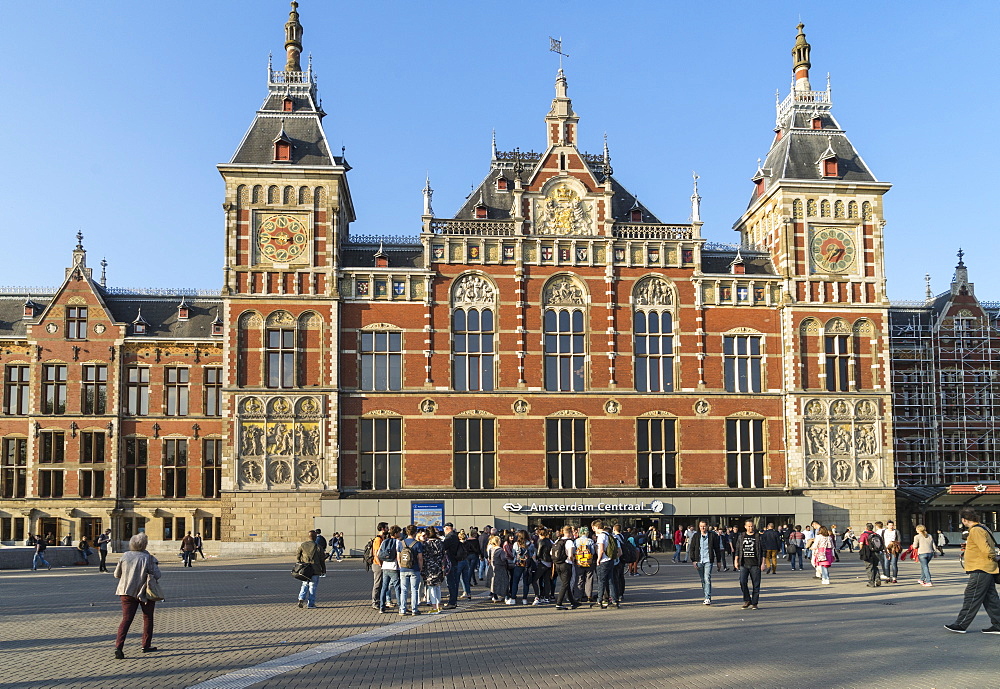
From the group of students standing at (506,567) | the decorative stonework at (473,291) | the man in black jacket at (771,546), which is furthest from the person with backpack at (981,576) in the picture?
the decorative stonework at (473,291)

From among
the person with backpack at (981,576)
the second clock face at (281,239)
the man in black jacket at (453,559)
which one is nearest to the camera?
the person with backpack at (981,576)

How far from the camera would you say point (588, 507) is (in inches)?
1875

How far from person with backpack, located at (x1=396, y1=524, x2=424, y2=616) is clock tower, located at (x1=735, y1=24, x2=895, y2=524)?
3198 cm

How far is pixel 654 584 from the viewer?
29.0m

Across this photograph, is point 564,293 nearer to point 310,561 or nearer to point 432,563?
point 432,563

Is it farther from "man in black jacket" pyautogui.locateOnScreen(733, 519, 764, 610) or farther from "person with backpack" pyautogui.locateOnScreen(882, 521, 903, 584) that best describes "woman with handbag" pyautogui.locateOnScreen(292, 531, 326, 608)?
"person with backpack" pyautogui.locateOnScreen(882, 521, 903, 584)

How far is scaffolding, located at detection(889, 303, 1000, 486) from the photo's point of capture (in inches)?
2271

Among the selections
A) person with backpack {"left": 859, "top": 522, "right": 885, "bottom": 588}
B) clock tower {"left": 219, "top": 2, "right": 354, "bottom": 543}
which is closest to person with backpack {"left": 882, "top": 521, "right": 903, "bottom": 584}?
person with backpack {"left": 859, "top": 522, "right": 885, "bottom": 588}

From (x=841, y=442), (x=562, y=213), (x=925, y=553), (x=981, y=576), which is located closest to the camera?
(x=981, y=576)

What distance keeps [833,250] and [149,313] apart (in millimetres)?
35909

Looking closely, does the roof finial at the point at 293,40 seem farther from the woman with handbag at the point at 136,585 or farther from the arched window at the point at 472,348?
the woman with handbag at the point at 136,585

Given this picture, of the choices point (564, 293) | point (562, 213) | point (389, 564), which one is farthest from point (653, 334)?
point (389, 564)

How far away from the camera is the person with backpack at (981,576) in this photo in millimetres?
16297

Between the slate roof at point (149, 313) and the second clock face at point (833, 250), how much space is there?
31.6 m
